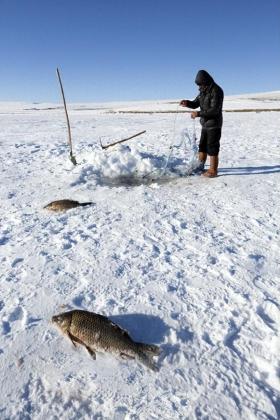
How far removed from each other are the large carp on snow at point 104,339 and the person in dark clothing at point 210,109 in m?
4.54

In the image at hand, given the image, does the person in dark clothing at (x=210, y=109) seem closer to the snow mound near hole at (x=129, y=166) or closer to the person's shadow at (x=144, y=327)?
the snow mound near hole at (x=129, y=166)

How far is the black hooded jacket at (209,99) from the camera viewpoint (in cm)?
641

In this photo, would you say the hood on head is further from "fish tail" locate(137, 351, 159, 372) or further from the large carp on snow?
"fish tail" locate(137, 351, 159, 372)

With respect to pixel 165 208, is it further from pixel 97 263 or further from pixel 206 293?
pixel 206 293

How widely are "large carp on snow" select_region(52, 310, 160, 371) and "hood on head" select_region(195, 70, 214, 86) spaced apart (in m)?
4.70

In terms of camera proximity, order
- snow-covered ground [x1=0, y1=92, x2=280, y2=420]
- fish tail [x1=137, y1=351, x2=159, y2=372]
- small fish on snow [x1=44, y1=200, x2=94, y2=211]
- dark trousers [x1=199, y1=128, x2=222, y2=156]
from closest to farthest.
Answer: snow-covered ground [x1=0, y1=92, x2=280, y2=420] < fish tail [x1=137, y1=351, x2=159, y2=372] < small fish on snow [x1=44, y1=200, x2=94, y2=211] < dark trousers [x1=199, y1=128, x2=222, y2=156]

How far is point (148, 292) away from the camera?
11.8ft

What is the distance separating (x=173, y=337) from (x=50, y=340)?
929mm

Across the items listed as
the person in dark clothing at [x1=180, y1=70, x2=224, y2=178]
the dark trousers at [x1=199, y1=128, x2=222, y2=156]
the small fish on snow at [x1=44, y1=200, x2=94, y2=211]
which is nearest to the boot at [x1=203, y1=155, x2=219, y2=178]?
the person in dark clothing at [x1=180, y1=70, x2=224, y2=178]

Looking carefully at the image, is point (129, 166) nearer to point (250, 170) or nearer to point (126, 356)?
point (250, 170)

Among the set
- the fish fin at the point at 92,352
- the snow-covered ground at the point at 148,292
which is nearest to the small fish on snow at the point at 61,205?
the snow-covered ground at the point at 148,292

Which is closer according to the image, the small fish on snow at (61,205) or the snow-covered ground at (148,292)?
the snow-covered ground at (148,292)

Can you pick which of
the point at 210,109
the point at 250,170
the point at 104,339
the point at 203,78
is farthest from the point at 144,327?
the point at 250,170

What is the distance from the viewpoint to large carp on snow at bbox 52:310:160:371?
9.05 ft
